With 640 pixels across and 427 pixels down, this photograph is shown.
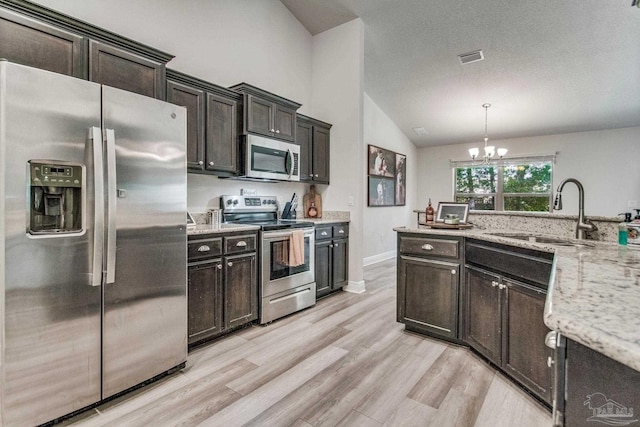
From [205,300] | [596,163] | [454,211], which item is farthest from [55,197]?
[596,163]

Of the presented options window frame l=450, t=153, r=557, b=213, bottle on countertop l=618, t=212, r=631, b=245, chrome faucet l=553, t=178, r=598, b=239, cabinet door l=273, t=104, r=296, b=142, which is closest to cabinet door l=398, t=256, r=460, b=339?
chrome faucet l=553, t=178, r=598, b=239

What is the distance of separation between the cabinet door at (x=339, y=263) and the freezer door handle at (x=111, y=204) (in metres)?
2.55

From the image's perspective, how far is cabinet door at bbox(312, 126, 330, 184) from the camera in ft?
14.0

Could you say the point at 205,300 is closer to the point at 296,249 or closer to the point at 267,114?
the point at 296,249

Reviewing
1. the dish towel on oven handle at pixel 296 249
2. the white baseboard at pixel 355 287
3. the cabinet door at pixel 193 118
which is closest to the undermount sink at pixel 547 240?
the dish towel on oven handle at pixel 296 249

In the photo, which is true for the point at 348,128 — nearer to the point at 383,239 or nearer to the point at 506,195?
the point at 383,239

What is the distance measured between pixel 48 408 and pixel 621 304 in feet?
7.86

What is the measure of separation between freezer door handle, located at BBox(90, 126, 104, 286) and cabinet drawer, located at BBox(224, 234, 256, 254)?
106 centimetres

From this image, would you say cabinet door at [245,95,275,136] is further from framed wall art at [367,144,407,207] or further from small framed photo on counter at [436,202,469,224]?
framed wall art at [367,144,407,207]

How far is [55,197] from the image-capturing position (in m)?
1.68

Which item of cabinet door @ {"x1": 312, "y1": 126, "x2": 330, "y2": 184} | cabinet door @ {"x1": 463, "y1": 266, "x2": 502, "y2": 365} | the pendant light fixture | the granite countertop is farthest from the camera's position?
the pendant light fixture

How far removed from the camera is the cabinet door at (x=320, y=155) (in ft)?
14.0

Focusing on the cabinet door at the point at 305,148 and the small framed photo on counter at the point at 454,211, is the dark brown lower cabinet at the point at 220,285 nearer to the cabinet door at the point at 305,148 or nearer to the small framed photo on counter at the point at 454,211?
the cabinet door at the point at 305,148

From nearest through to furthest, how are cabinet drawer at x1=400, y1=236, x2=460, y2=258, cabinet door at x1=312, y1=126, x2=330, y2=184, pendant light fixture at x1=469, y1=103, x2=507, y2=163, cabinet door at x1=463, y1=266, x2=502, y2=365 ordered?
cabinet door at x1=463, y1=266, x2=502, y2=365
cabinet drawer at x1=400, y1=236, x2=460, y2=258
cabinet door at x1=312, y1=126, x2=330, y2=184
pendant light fixture at x1=469, y1=103, x2=507, y2=163
